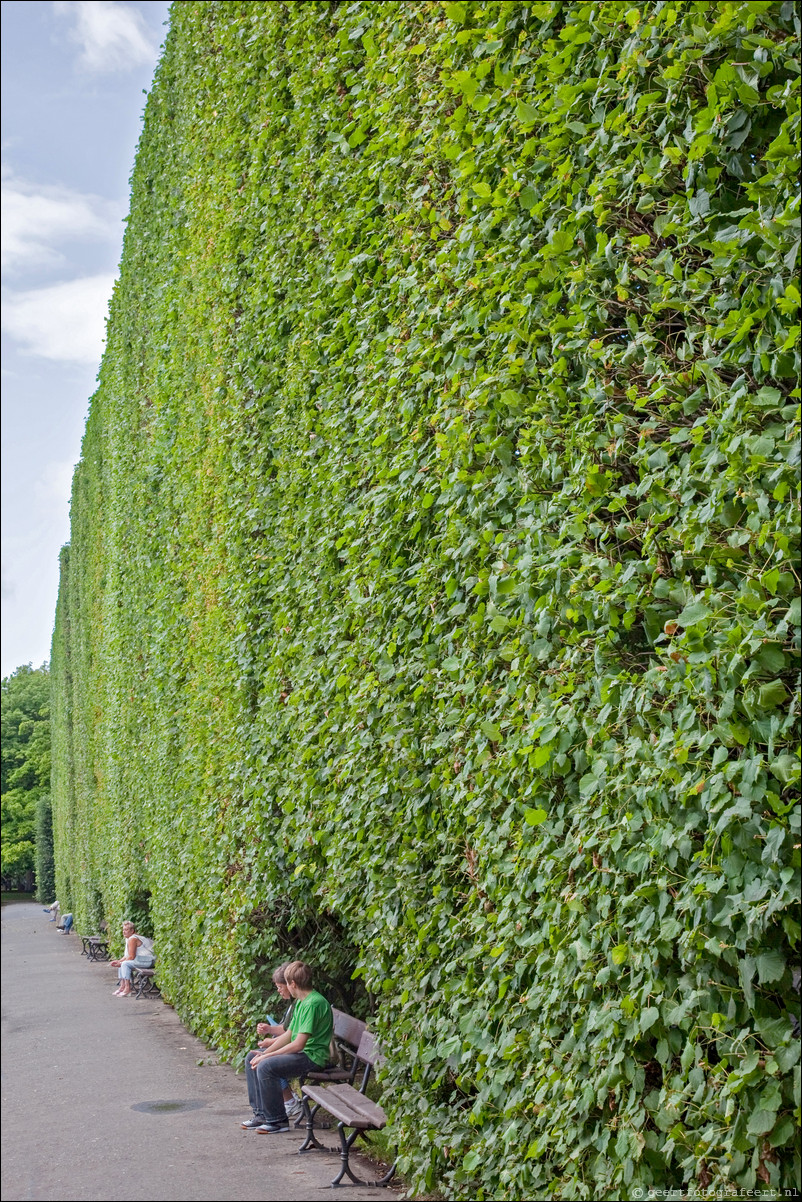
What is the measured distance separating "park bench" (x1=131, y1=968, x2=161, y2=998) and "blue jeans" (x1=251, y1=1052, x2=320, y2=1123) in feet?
27.6

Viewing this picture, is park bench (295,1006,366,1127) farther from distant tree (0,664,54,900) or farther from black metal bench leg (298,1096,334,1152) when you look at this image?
distant tree (0,664,54,900)

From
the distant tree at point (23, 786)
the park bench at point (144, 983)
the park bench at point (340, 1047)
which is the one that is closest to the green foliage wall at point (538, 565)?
the park bench at point (340, 1047)

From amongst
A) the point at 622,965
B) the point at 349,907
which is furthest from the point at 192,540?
the point at 622,965

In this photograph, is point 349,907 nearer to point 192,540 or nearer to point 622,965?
point 622,965

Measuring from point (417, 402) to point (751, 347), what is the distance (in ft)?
7.37

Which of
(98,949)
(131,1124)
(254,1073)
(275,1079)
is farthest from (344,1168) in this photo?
(98,949)

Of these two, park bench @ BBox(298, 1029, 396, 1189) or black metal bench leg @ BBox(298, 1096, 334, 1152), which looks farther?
black metal bench leg @ BBox(298, 1096, 334, 1152)

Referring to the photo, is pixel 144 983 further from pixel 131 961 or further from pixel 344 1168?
pixel 344 1168

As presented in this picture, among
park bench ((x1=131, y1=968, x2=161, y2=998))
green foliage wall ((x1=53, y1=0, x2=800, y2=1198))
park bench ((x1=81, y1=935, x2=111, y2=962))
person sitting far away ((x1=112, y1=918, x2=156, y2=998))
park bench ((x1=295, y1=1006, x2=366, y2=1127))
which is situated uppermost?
green foliage wall ((x1=53, y1=0, x2=800, y2=1198))

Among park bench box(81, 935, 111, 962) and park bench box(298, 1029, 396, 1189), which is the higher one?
park bench box(298, 1029, 396, 1189)

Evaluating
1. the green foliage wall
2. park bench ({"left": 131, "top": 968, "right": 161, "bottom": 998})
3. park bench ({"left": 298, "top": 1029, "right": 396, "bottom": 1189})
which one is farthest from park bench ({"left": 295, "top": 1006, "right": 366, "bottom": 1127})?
park bench ({"left": 131, "top": 968, "right": 161, "bottom": 998})

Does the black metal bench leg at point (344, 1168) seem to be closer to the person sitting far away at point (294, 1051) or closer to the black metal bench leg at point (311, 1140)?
the black metal bench leg at point (311, 1140)

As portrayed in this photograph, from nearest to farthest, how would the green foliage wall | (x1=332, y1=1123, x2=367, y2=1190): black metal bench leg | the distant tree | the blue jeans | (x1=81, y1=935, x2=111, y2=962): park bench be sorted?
the green foliage wall < (x1=332, y1=1123, x2=367, y2=1190): black metal bench leg < the blue jeans < (x1=81, y1=935, x2=111, y2=962): park bench < the distant tree

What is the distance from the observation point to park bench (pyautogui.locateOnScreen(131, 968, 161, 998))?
14.8m
